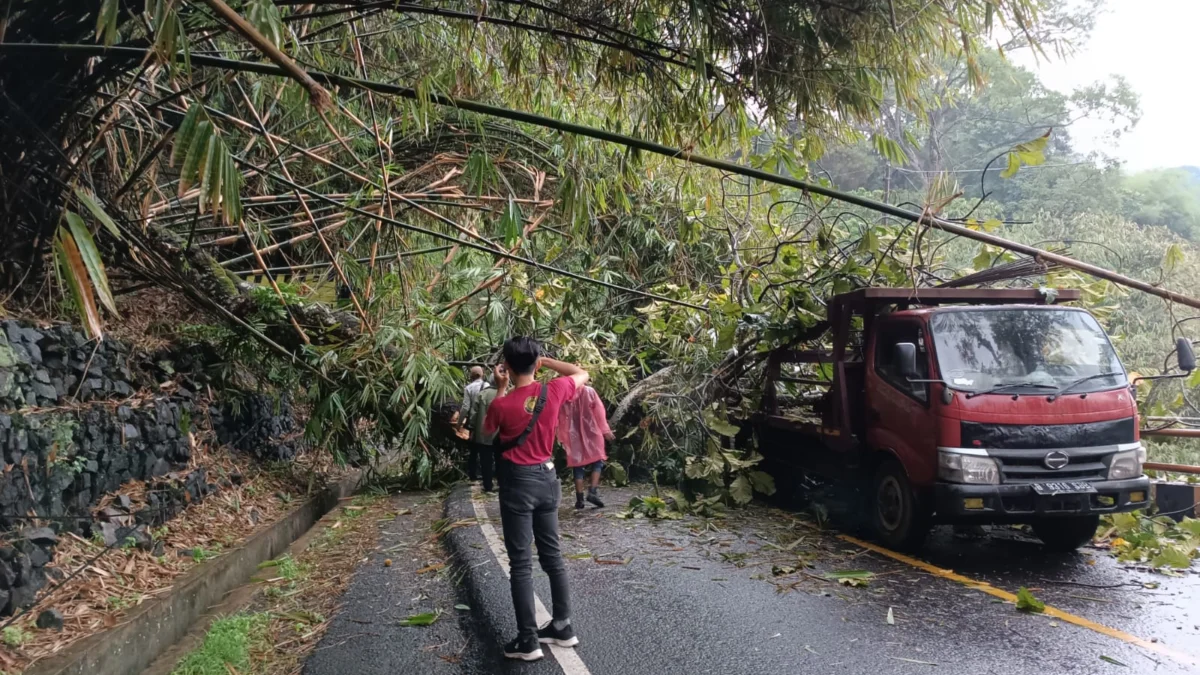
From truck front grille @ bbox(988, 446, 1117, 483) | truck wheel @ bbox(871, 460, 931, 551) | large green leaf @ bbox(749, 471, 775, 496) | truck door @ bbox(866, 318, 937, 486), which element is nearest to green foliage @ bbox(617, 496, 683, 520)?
large green leaf @ bbox(749, 471, 775, 496)

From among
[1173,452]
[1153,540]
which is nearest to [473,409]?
[1153,540]

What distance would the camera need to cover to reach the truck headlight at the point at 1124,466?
678 cm

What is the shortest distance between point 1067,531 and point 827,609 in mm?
3036

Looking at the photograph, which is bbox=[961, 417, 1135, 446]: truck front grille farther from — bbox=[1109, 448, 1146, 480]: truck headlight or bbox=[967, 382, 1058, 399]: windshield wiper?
bbox=[967, 382, 1058, 399]: windshield wiper

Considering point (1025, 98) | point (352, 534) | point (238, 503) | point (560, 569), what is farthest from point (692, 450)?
point (1025, 98)

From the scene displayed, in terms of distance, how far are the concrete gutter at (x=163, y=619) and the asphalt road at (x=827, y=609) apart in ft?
5.95

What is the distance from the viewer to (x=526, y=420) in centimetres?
481

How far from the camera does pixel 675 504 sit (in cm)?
961

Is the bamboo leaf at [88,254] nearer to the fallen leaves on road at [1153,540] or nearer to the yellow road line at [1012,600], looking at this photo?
the yellow road line at [1012,600]

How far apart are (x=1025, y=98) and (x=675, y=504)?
25975 mm

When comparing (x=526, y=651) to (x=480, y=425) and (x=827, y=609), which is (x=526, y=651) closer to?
(x=827, y=609)

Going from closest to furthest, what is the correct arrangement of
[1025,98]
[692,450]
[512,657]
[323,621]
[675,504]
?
[512,657] < [323,621] < [675,504] < [692,450] < [1025,98]

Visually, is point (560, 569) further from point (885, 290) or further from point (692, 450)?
point (692, 450)

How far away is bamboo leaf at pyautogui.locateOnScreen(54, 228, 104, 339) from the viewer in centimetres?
335
